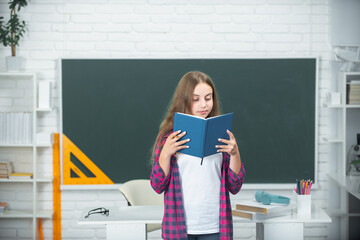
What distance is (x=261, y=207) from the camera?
2211 millimetres

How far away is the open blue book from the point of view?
5.57 feet

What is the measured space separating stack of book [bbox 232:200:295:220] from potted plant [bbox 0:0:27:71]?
2.06m

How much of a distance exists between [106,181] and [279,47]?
1.72 meters

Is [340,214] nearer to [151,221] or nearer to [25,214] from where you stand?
[151,221]

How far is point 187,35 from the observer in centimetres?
353

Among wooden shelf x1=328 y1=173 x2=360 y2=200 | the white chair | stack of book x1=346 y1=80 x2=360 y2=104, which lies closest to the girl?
the white chair

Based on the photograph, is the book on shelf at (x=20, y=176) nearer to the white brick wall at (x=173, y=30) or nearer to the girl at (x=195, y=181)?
the white brick wall at (x=173, y=30)

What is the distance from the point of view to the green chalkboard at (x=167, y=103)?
350 centimetres

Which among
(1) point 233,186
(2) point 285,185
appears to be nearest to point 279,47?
(2) point 285,185

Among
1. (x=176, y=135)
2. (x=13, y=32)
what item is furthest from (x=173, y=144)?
(x=13, y=32)

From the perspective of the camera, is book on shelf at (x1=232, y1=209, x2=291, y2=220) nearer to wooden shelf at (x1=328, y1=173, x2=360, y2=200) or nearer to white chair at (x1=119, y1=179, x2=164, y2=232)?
wooden shelf at (x1=328, y1=173, x2=360, y2=200)

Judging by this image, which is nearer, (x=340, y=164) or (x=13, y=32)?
(x=13, y=32)

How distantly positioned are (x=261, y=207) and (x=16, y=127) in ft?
6.69

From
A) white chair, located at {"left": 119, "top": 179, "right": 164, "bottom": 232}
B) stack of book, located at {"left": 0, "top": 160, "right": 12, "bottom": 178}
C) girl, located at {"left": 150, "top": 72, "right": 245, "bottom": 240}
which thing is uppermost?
girl, located at {"left": 150, "top": 72, "right": 245, "bottom": 240}
